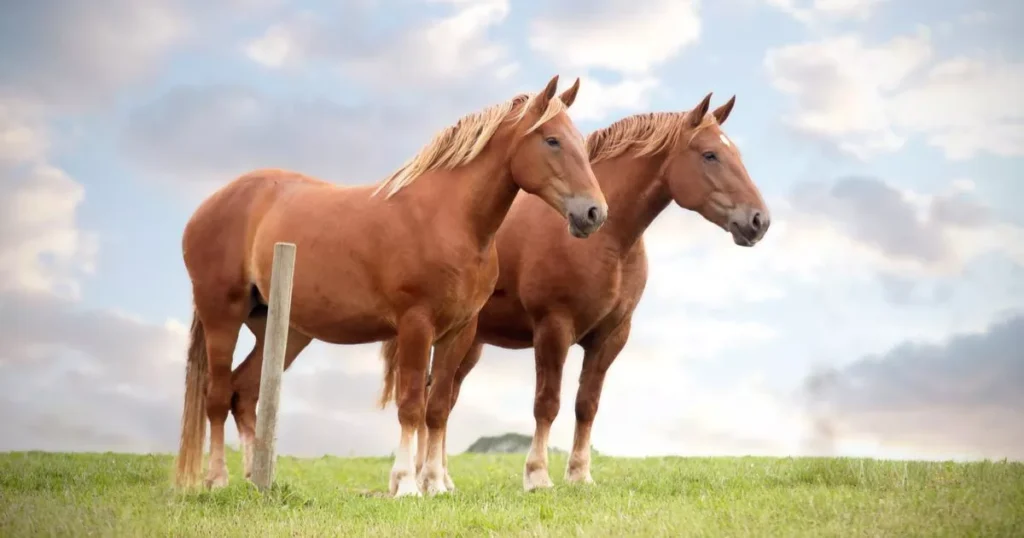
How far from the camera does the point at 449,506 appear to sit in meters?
7.88

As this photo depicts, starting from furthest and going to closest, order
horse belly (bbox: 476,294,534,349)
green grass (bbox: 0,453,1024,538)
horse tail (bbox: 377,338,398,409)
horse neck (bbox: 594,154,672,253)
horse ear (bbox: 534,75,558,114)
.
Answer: horse tail (bbox: 377,338,398,409) → horse belly (bbox: 476,294,534,349) → horse neck (bbox: 594,154,672,253) → horse ear (bbox: 534,75,558,114) → green grass (bbox: 0,453,1024,538)

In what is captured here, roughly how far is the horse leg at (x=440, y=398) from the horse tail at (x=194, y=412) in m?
2.33

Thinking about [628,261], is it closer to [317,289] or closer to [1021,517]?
[317,289]

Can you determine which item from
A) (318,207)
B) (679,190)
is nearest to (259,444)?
(318,207)

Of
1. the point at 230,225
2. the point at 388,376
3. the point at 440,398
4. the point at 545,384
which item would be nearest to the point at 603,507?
the point at 545,384

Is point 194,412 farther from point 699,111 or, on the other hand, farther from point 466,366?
point 699,111

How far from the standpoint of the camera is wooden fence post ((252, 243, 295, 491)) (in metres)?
8.22

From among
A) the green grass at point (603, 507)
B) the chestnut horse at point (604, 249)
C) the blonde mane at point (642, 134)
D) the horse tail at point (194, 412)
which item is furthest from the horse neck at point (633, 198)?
the horse tail at point (194, 412)

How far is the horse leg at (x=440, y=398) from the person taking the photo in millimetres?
9055

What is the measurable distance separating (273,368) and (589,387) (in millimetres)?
3056

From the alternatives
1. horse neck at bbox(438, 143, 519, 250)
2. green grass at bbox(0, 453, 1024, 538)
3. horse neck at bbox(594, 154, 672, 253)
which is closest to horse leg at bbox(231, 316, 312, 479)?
green grass at bbox(0, 453, 1024, 538)

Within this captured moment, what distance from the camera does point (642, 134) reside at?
966 cm

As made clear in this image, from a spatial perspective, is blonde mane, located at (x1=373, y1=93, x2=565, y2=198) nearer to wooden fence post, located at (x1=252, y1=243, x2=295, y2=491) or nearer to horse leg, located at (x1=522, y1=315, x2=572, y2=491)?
wooden fence post, located at (x1=252, y1=243, x2=295, y2=491)

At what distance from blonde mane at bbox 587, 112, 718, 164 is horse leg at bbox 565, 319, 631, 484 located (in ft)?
5.38
